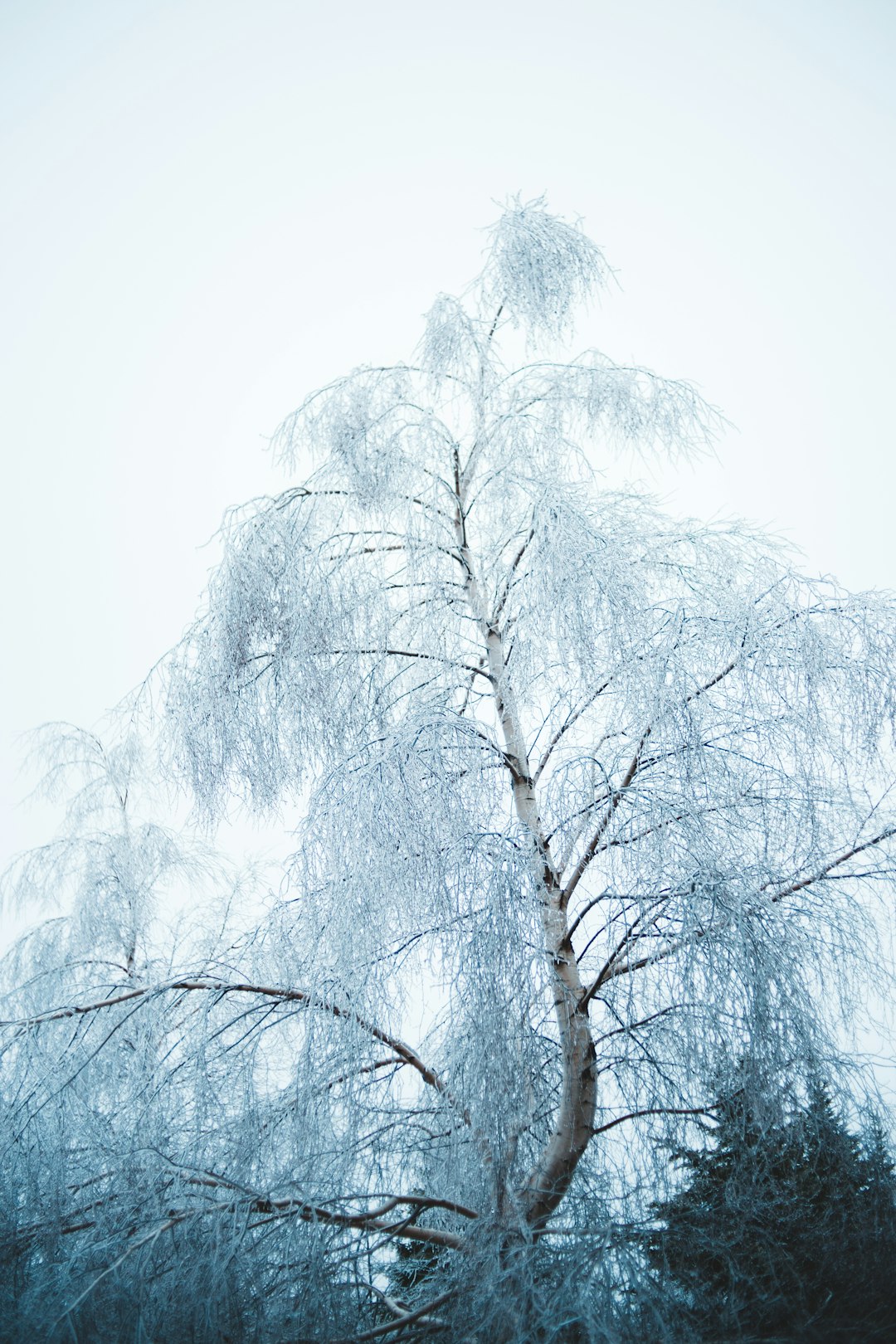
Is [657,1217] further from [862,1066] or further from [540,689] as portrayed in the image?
[540,689]

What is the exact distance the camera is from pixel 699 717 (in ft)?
7.21

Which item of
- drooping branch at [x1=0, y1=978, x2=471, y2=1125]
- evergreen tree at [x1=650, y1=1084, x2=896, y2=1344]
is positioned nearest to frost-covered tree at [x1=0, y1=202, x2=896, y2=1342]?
drooping branch at [x1=0, y1=978, x2=471, y2=1125]

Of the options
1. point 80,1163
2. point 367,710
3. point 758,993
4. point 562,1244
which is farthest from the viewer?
point 367,710

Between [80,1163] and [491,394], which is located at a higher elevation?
[491,394]

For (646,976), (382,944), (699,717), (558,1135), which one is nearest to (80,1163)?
(382,944)

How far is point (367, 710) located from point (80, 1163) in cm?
161

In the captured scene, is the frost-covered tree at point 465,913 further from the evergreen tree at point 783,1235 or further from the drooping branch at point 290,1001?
the evergreen tree at point 783,1235

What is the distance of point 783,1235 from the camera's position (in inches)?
93.1

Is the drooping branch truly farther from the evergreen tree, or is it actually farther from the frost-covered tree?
the evergreen tree

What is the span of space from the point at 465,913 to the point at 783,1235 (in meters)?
1.34

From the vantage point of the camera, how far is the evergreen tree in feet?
6.09

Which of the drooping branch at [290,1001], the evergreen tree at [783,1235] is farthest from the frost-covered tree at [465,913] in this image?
the evergreen tree at [783,1235]

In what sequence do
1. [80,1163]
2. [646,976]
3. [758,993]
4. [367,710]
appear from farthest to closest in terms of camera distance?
[367,710] → [80,1163] → [646,976] → [758,993]

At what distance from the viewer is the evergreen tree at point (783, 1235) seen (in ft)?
6.09
